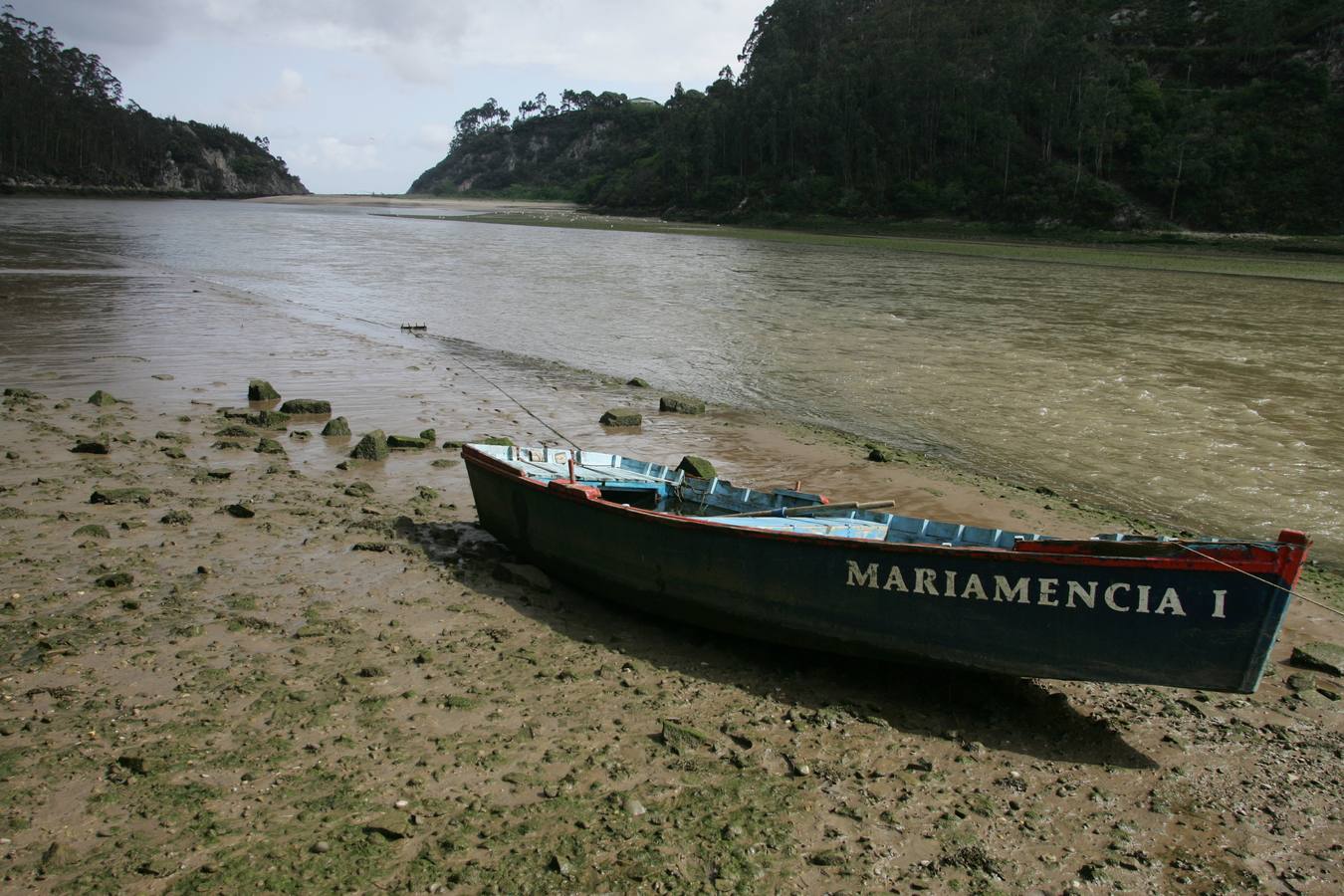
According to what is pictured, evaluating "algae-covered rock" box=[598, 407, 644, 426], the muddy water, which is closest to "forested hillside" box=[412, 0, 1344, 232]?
the muddy water

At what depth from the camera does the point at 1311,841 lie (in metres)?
5.27

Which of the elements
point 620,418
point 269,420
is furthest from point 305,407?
point 620,418

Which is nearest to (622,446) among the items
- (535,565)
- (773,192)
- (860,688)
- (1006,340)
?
(535,565)

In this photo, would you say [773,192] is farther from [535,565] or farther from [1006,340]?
[535,565]

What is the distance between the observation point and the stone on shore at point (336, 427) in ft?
43.0

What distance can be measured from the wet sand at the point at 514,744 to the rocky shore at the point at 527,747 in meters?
0.02

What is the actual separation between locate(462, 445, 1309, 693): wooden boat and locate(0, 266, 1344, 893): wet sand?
0.46m

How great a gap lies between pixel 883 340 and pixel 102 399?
17.6m

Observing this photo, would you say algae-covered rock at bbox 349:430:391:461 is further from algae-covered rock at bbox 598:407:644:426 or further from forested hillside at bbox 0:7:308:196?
forested hillside at bbox 0:7:308:196

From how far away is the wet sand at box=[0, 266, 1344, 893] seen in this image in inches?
190

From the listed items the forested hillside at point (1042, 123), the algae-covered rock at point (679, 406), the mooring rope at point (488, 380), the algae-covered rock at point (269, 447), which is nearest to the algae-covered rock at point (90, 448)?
the algae-covered rock at point (269, 447)

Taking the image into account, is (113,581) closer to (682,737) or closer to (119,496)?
(119,496)

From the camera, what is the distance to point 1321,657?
23.8ft

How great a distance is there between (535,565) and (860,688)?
11.5ft
